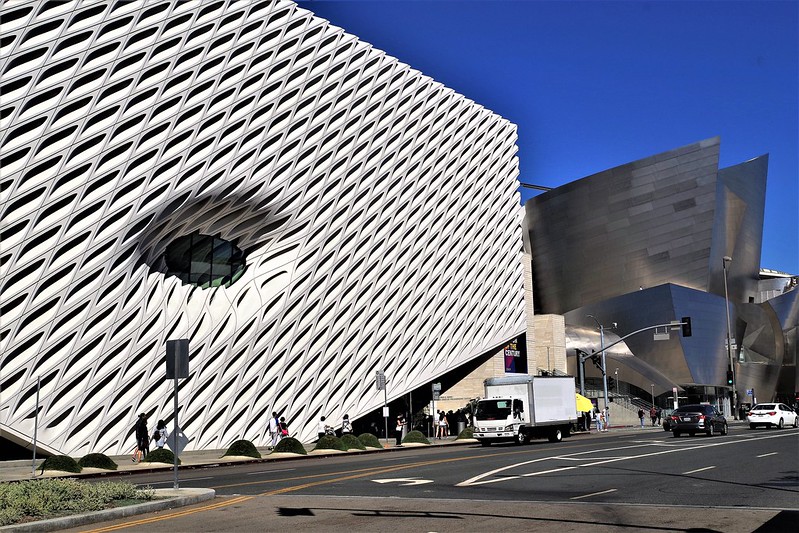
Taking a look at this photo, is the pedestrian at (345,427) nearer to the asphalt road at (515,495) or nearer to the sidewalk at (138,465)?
the sidewalk at (138,465)

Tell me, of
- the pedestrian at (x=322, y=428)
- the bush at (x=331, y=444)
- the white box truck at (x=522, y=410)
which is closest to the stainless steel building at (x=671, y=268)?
the white box truck at (x=522, y=410)

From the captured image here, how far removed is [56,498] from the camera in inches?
506

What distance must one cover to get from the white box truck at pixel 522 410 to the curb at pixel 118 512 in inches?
872

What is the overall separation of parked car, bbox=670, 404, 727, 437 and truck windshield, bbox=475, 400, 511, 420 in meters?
9.26

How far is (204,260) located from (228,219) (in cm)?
293

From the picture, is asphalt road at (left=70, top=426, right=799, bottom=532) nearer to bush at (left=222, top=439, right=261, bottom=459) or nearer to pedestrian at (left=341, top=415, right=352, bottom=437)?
bush at (left=222, top=439, right=261, bottom=459)

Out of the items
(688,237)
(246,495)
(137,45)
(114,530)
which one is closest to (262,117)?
(137,45)

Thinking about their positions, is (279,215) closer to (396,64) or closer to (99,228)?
(99,228)

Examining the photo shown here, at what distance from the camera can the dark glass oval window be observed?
1757 inches

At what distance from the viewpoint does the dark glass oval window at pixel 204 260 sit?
44625mm

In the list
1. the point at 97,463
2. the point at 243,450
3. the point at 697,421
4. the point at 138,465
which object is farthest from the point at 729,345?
the point at 97,463

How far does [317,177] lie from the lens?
47.3 m

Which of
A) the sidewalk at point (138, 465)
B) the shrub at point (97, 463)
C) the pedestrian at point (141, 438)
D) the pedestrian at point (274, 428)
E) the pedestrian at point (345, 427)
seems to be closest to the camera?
the sidewalk at point (138, 465)

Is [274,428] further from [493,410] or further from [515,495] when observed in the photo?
[515,495]
